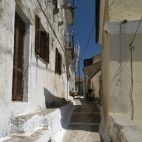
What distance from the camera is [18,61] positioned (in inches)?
210

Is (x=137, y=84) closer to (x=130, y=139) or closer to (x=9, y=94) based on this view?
(x=130, y=139)

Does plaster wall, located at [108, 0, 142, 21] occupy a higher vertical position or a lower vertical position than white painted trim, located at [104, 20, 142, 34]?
higher

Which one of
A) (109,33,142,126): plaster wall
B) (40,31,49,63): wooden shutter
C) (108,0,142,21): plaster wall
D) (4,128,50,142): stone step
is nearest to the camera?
(4,128,50,142): stone step

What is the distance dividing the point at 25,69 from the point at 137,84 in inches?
118

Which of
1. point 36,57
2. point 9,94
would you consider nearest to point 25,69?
point 36,57

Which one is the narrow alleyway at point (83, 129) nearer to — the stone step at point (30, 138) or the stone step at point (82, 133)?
the stone step at point (82, 133)

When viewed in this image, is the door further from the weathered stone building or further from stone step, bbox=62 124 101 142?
the weathered stone building

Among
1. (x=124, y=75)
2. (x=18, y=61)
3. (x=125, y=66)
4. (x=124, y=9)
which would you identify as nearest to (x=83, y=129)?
(x=124, y=75)

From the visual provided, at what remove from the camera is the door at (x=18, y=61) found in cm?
507

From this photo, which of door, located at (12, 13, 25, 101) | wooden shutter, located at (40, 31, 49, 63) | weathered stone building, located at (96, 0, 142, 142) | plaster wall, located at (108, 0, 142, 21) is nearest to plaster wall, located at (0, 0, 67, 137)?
door, located at (12, 13, 25, 101)

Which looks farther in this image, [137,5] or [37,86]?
[37,86]

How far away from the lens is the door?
507 centimetres

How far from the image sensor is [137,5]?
556 centimetres

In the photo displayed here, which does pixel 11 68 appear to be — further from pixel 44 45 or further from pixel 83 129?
pixel 83 129
